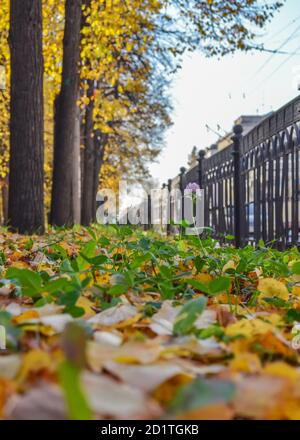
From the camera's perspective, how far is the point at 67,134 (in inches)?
366

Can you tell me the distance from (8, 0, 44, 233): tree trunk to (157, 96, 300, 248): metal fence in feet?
7.93

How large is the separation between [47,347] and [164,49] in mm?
11843

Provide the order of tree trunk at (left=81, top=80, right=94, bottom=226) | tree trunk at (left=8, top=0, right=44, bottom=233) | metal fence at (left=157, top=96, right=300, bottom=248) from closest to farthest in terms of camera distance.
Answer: metal fence at (left=157, top=96, right=300, bottom=248), tree trunk at (left=8, top=0, right=44, bottom=233), tree trunk at (left=81, top=80, right=94, bottom=226)

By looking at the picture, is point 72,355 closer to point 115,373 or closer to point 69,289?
point 115,373

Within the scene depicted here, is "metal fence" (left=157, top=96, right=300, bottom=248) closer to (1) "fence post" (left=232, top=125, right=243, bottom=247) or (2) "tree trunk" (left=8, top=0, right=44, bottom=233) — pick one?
(1) "fence post" (left=232, top=125, right=243, bottom=247)

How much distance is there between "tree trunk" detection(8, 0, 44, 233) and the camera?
6.96 meters

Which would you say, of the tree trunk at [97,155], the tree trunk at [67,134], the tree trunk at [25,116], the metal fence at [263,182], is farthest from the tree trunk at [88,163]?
the tree trunk at [25,116]

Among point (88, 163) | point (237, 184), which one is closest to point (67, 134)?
point (237, 184)

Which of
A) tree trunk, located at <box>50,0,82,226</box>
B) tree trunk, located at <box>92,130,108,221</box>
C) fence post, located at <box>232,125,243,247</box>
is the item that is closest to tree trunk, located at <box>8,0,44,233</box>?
tree trunk, located at <box>50,0,82,226</box>

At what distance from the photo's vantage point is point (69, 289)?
Answer: 139 cm

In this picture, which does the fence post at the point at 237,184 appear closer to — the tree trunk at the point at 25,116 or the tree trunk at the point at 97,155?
the tree trunk at the point at 25,116

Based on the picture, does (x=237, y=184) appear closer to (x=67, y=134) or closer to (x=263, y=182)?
(x=263, y=182)
